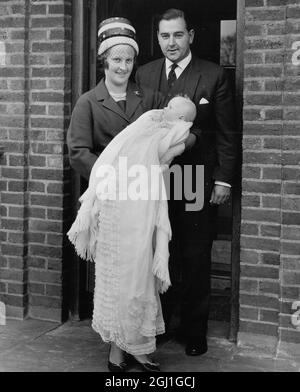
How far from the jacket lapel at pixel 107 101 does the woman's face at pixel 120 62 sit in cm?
10

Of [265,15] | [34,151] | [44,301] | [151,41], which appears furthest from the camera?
[151,41]

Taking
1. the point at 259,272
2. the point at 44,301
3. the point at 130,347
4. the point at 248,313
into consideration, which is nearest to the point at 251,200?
the point at 259,272

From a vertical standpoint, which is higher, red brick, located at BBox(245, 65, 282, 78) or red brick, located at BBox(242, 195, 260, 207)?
red brick, located at BBox(245, 65, 282, 78)

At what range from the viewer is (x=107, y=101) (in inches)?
160

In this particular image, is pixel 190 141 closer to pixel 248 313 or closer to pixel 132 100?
pixel 132 100

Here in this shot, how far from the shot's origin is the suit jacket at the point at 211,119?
14.0 feet

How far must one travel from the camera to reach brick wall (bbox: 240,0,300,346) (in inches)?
163

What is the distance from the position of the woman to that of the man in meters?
0.29

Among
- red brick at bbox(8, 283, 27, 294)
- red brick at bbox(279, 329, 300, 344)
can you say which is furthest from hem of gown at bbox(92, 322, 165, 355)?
red brick at bbox(8, 283, 27, 294)

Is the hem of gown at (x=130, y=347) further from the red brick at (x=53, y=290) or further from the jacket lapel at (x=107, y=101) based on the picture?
the jacket lapel at (x=107, y=101)

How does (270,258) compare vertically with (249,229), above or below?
below

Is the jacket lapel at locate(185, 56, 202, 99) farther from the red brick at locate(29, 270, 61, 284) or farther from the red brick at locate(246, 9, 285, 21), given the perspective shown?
the red brick at locate(29, 270, 61, 284)

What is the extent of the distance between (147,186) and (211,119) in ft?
2.70

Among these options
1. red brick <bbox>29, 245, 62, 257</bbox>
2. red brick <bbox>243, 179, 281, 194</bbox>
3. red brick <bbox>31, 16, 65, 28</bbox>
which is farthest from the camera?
red brick <bbox>29, 245, 62, 257</bbox>
